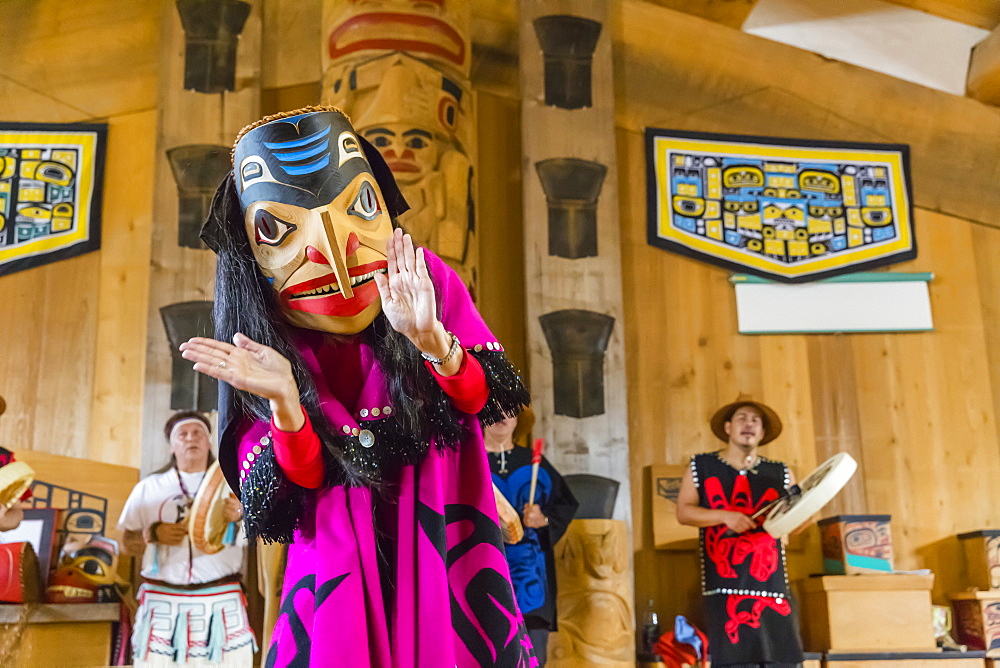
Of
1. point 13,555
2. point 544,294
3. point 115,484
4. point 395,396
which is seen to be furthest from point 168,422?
point 395,396

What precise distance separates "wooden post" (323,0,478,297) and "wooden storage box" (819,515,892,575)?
6.32 feet

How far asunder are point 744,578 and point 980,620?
1395 millimetres

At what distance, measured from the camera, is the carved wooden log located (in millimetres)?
3924

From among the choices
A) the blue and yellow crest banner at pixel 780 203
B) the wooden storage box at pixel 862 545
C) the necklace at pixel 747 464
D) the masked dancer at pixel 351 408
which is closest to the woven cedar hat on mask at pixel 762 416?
the necklace at pixel 747 464

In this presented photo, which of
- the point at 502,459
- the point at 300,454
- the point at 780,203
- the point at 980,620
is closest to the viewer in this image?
the point at 300,454

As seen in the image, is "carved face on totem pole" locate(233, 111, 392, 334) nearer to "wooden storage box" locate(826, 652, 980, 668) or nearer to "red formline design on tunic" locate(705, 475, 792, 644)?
"red formline design on tunic" locate(705, 475, 792, 644)

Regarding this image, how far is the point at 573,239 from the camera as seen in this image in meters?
4.54

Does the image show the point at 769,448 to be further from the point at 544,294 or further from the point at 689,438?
the point at 544,294

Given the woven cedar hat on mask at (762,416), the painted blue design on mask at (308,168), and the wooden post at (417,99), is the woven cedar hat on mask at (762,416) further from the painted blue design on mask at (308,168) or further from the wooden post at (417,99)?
the painted blue design on mask at (308,168)

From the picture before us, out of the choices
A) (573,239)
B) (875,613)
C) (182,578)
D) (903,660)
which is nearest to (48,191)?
(182,578)

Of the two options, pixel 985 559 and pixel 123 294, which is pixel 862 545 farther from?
pixel 123 294

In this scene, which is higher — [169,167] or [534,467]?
[169,167]

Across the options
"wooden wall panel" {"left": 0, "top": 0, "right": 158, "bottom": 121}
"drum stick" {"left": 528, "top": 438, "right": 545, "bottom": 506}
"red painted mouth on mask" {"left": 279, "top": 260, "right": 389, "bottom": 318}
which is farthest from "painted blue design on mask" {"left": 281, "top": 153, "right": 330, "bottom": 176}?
"wooden wall panel" {"left": 0, "top": 0, "right": 158, "bottom": 121}

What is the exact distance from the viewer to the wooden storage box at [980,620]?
4250 millimetres
